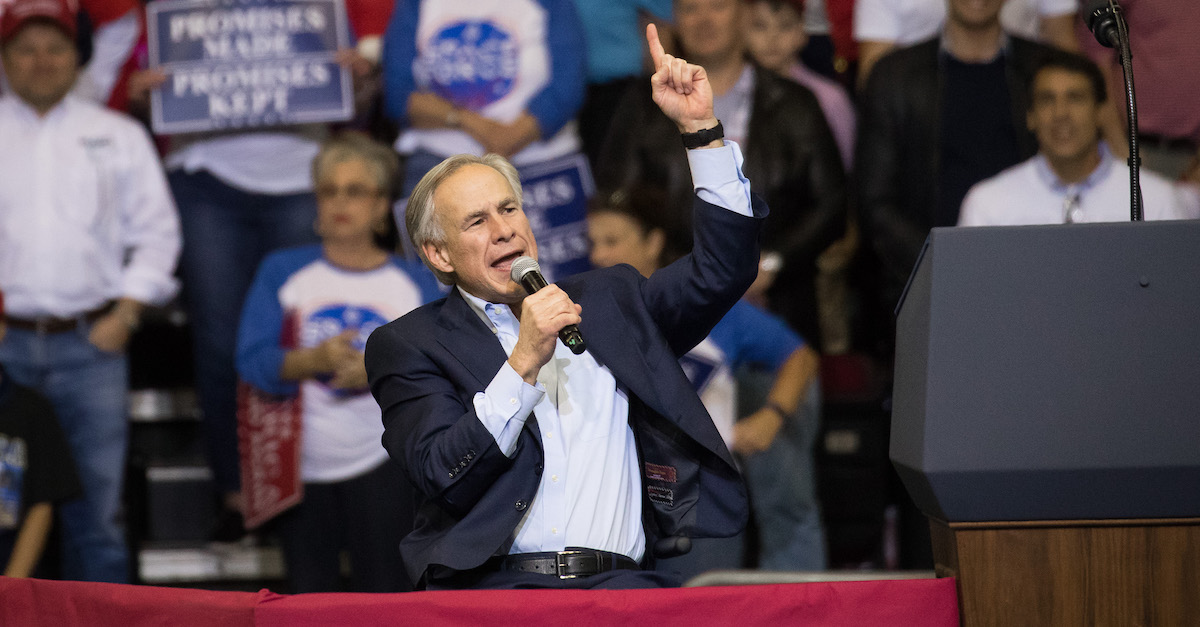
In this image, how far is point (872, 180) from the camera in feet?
13.5

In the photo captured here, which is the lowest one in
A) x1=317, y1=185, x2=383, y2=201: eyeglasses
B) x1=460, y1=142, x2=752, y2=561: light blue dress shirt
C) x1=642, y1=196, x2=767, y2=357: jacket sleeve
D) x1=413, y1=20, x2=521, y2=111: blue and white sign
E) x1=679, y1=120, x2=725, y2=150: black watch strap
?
x1=460, y1=142, x2=752, y2=561: light blue dress shirt

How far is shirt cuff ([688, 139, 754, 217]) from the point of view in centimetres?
202

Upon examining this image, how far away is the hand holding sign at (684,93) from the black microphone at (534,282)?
336mm

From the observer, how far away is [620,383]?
2146mm

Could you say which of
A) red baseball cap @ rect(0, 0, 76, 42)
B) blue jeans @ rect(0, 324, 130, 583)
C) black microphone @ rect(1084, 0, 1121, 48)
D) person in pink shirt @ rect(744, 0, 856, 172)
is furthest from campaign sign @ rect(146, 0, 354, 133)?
black microphone @ rect(1084, 0, 1121, 48)

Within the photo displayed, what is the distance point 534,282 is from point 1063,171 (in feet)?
8.17

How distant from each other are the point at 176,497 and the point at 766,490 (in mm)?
2157

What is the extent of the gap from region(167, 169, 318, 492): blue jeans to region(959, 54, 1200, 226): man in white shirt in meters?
2.30

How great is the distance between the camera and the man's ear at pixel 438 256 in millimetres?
2203

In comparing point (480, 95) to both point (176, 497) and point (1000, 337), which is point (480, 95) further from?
point (1000, 337)

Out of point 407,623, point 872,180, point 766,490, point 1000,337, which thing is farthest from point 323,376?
point 1000,337

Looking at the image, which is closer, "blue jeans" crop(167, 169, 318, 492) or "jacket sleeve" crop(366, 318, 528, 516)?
"jacket sleeve" crop(366, 318, 528, 516)

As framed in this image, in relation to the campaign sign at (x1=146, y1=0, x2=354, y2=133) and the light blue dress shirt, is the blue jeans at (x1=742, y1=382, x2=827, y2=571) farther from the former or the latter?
the campaign sign at (x1=146, y1=0, x2=354, y2=133)

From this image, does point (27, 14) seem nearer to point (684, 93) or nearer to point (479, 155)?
point (479, 155)
